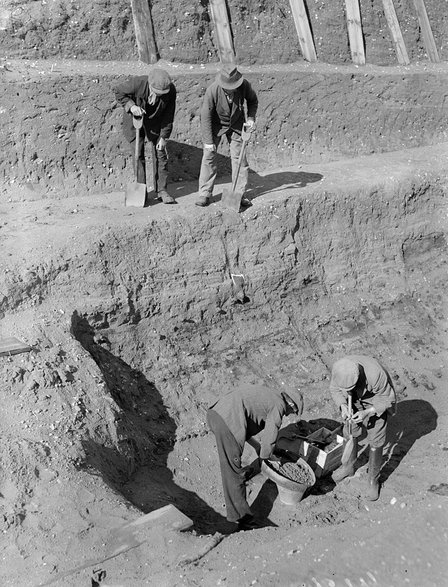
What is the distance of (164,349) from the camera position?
29.3 feet

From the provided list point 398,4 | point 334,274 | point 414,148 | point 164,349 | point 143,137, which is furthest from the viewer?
point 398,4

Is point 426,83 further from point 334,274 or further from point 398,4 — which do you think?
point 334,274

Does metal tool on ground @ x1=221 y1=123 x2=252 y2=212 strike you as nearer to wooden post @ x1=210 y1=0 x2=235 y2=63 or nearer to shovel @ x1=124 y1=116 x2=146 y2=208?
shovel @ x1=124 y1=116 x2=146 y2=208

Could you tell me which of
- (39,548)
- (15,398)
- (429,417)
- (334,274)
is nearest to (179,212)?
(334,274)

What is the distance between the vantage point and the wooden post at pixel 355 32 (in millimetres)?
12719

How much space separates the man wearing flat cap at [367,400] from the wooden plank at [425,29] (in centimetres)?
822

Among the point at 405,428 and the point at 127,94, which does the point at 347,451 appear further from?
the point at 127,94

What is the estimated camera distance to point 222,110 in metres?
9.38

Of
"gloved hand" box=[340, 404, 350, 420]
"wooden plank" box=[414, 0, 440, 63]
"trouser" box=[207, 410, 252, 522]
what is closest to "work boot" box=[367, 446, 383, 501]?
"gloved hand" box=[340, 404, 350, 420]

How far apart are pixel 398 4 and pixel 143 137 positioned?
656 cm

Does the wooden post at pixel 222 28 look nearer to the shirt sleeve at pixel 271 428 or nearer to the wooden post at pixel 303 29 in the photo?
the wooden post at pixel 303 29

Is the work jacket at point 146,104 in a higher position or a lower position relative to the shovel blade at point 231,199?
higher

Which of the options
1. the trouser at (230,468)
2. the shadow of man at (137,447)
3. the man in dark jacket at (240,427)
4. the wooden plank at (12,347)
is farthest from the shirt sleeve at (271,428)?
the wooden plank at (12,347)

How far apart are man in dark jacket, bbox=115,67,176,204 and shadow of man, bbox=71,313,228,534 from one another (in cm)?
231
